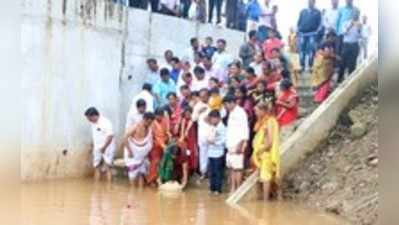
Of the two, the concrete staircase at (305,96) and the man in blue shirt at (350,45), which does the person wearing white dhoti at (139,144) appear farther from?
the man in blue shirt at (350,45)

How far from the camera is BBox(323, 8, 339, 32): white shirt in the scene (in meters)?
3.28

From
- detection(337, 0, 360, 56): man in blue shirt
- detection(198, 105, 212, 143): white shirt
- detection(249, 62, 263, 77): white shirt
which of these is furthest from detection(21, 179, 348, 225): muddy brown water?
detection(337, 0, 360, 56): man in blue shirt

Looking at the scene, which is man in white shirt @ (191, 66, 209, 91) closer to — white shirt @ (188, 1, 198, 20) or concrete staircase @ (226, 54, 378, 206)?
white shirt @ (188, 1, 198, 20)

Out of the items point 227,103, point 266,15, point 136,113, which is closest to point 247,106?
point 227,103

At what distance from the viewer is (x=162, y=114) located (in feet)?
11.9

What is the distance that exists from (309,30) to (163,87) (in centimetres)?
83

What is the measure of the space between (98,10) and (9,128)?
3.18 meters

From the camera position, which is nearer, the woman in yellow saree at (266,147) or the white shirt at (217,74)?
the woman in yellow saree at (266,147)

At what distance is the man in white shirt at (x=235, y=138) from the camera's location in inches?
137

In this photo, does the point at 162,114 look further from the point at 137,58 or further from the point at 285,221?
the point at 285,221

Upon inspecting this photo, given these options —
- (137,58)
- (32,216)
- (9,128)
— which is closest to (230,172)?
(137,58)

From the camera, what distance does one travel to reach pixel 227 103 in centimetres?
353

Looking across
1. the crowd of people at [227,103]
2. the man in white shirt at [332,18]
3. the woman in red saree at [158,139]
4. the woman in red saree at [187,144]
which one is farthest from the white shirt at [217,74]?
the man in white shirt at [332,18]

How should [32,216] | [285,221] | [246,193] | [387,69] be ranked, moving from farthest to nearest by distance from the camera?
[246,193], [285,221], [32,216], [387,69]
